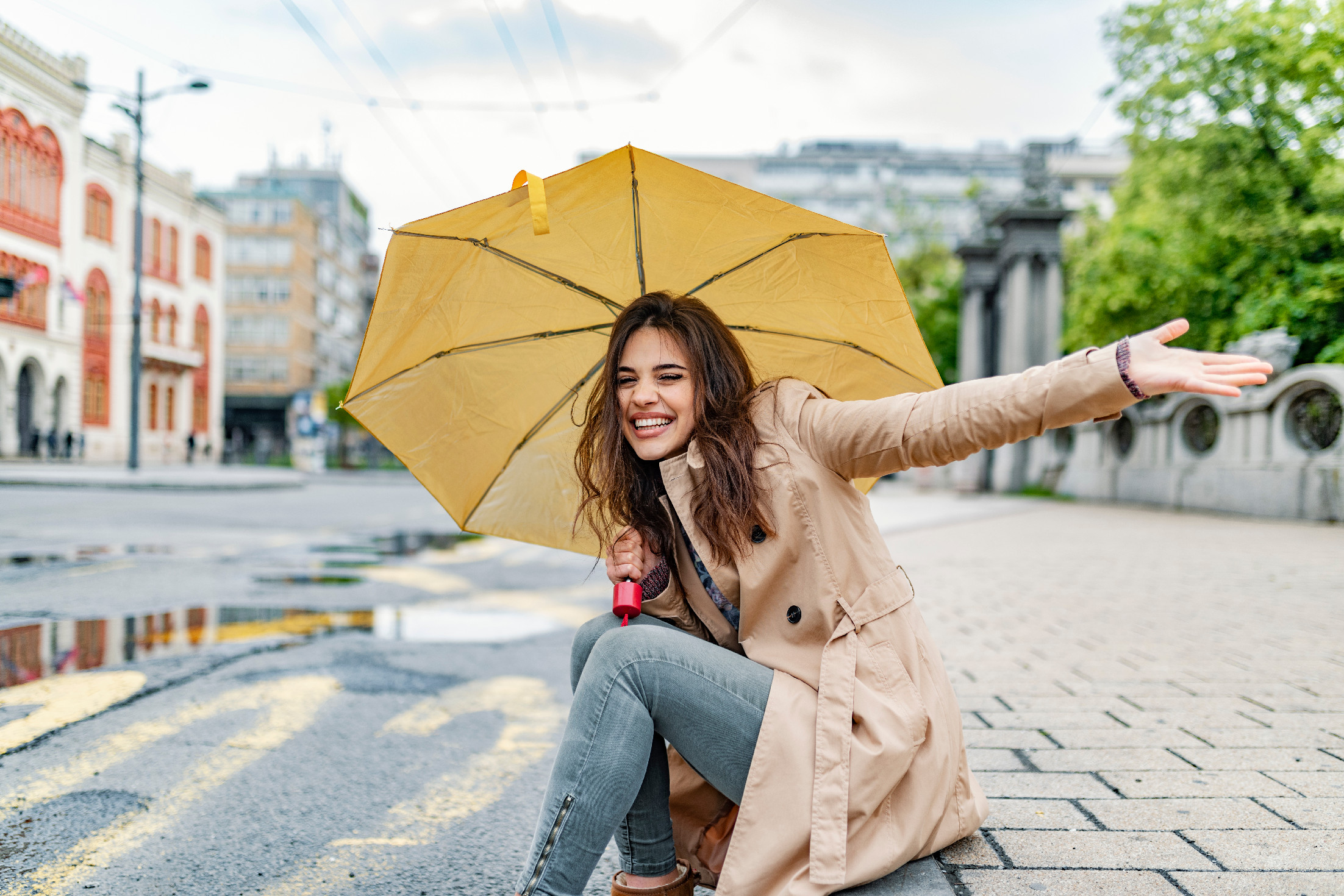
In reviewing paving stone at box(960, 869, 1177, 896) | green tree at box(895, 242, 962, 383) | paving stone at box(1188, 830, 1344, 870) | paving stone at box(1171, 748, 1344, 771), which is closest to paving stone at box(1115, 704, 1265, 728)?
paving stone at box(1171, 748, 1344, 771)

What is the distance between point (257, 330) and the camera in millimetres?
60969

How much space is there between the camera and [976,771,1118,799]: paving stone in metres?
2.75

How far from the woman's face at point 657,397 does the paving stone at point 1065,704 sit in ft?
7.71

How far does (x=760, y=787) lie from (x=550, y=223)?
1456 mm

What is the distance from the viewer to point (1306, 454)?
13.3 m

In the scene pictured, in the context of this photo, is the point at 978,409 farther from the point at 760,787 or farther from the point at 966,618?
the point at 966,618

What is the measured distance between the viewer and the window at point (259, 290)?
6050 cm

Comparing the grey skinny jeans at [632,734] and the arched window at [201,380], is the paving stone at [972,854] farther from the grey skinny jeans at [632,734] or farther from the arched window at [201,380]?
the arched window at [201,380]

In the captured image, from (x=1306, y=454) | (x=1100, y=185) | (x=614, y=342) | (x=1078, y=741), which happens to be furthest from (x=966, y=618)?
(x=1100, y=185)

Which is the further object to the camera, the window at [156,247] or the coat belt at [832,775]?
the window at [156,247]

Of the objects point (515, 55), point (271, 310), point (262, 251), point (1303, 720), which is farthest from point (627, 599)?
point (262, 251)

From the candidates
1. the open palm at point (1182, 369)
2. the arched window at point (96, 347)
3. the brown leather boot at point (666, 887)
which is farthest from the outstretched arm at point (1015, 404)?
the arched window at point (96, 347)

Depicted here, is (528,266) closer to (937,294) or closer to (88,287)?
(937,294)

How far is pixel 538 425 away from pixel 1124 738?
2362mm
